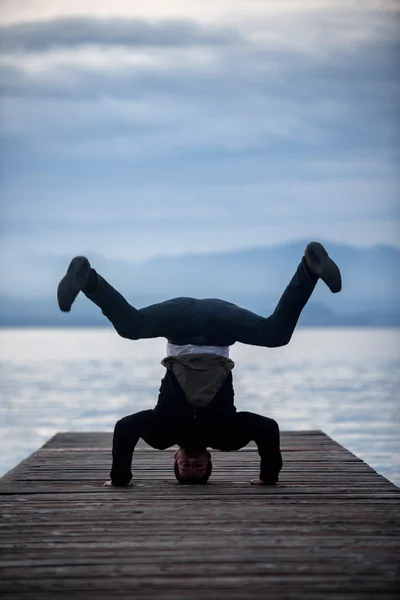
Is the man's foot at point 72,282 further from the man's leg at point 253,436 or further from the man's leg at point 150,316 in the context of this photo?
the man's leg at point 253,436

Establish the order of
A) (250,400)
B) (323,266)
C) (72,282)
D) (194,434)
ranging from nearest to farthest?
(72,282) → (323,266) → (194,434) → (250,400)

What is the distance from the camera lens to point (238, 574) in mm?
3322

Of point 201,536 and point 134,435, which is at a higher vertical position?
point 134,435

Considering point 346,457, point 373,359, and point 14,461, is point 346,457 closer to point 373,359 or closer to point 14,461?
point 14,461

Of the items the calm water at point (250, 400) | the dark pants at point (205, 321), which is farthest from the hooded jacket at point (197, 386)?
the calm water at point (250, 400)

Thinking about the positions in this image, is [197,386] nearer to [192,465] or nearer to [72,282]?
[192,465]

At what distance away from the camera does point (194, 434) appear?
17.0 feet

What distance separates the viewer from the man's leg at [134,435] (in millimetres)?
5207

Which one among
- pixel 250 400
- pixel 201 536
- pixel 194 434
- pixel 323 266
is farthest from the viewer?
pixel 250 400

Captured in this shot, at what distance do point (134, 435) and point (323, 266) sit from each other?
149 cm

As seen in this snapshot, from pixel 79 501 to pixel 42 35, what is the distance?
27416 mm

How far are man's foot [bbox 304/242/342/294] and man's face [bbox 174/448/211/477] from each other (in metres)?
1.28

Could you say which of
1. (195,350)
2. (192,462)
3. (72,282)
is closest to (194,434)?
(192,462)

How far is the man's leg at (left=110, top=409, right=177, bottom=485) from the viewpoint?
17.1 feet
